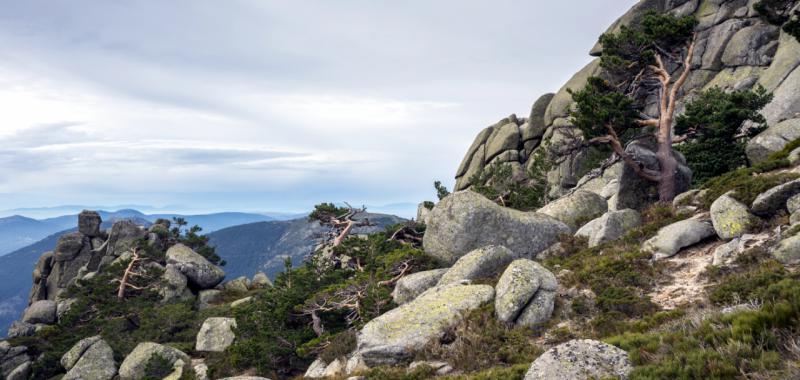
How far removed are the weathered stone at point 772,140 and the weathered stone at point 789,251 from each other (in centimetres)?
1493

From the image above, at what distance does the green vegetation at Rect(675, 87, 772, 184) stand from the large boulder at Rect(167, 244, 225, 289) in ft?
161

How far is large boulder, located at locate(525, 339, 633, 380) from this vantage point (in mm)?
7844

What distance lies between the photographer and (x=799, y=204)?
13.8m

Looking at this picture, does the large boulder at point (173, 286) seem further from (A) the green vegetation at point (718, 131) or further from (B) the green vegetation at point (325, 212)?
(A) the green vegetation at point (718, 131)

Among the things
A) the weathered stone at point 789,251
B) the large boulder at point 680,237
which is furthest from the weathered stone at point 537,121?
the weathered stone at point 789,251

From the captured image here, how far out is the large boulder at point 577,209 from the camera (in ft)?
83.9

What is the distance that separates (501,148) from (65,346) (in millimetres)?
52574

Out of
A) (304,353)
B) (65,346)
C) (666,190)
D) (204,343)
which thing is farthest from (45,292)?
(666,190)

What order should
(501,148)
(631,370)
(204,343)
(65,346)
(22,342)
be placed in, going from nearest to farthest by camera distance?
(631,370), (204,343), (65,346), (22,342), (501,148)

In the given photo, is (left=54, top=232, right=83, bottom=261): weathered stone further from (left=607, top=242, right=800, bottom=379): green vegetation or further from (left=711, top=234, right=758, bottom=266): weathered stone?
(left=711, top=234, right=758, bottom=266): weathered stone

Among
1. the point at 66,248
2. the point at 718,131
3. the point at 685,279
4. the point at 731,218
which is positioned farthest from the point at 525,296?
the point at 66,248

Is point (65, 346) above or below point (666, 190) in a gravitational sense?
below

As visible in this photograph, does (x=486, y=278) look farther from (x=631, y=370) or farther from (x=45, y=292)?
(x=45, y=292)

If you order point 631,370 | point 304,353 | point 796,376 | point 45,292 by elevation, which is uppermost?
point 796,376
